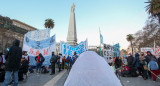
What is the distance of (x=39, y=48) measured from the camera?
378 inches

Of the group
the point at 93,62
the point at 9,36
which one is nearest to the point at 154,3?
the point at 93,62

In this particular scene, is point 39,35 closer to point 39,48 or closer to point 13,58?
point 39,48

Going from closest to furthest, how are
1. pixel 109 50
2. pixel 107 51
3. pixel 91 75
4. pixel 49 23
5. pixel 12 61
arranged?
pixel 91 75 → pixel 12 61 → pixel 107 51 → pixel 109 50 → pixel 49 23

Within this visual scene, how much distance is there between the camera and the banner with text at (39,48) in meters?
9.44

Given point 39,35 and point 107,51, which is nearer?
point 39,35

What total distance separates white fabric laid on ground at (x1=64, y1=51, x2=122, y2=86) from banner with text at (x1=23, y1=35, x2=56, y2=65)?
8234 mm

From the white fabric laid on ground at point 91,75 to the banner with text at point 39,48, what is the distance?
823 cm

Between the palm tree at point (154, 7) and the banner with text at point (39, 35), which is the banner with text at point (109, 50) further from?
the palm tree at point (154, 7)

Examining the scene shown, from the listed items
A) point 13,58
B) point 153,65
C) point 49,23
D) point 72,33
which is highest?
point 49,23

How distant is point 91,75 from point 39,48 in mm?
8753

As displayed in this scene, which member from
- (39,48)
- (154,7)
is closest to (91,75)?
(39,48)

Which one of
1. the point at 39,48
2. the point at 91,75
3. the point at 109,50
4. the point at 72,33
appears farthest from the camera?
the point at 72,33

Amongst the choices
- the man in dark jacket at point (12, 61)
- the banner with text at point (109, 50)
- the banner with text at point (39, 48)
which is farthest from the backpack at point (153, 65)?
the banner with text at point (39, 48)

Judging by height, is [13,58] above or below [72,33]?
below
